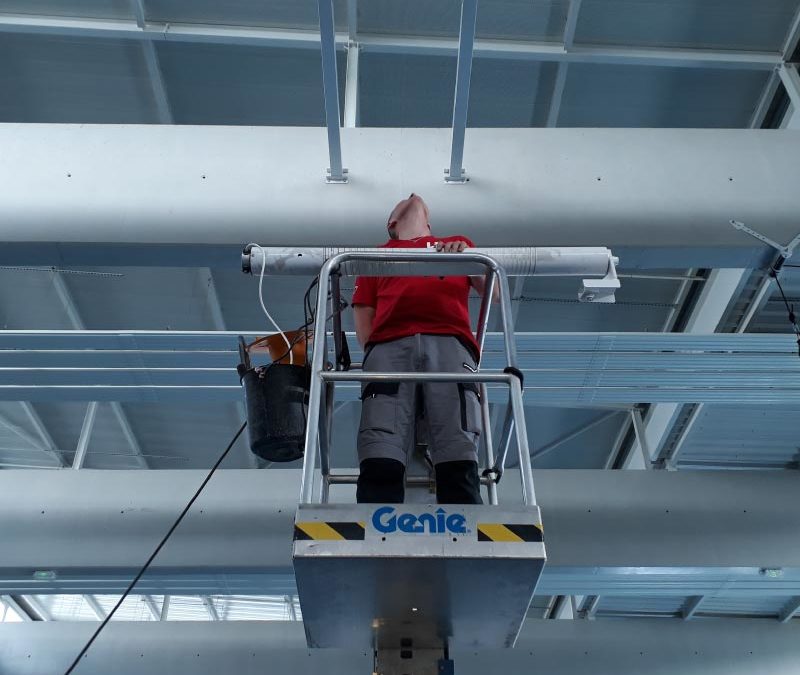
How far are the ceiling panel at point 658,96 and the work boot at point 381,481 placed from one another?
3956mm

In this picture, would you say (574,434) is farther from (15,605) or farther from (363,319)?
(15,605)

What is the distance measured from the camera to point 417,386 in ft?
8.63

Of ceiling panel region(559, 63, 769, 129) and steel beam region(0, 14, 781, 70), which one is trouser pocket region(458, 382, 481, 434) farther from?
ceiling panel region(559, 63, 769, 129)

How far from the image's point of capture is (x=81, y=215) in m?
3.91

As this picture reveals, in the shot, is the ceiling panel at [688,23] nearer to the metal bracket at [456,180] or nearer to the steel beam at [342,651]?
the metal bracket at [456,180]

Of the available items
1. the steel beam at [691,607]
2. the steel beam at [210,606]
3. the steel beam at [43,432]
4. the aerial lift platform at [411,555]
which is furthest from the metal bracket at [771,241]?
the steel beam at [210,606]

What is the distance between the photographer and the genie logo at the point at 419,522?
1.93 metres

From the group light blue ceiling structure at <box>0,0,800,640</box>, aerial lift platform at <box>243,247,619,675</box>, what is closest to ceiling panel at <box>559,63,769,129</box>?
light blue ceiling structure at <box>0,0,800,640</box>

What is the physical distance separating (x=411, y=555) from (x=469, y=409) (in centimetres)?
71

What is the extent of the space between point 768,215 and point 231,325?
4.81m

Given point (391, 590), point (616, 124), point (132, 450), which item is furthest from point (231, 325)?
point (391, 590)

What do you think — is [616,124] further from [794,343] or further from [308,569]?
[308,569]

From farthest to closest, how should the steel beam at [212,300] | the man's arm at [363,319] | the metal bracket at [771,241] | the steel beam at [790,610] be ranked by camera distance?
the steel beam at [790,610], the steel beam at [212,300], the metal bracket at [771,241], the man's arm at [363,319]

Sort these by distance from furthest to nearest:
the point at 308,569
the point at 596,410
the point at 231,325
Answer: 1. the point at 596,410
2. the point at 231,325
3. the point at 308,569
